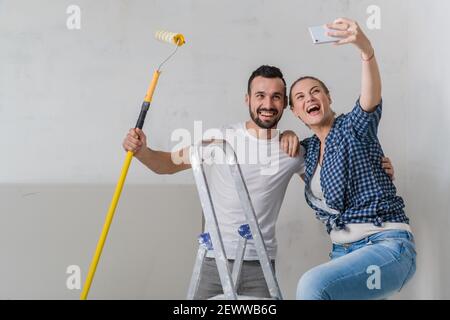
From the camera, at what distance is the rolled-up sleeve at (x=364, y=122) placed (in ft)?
5.37

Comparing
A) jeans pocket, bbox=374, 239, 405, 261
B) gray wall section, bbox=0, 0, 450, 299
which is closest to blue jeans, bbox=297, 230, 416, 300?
jeans pocket, bbox=374, 239, 405, 261

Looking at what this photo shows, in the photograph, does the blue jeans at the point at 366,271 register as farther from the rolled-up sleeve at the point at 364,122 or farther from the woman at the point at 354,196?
the rolled-up sleeve at the point at 364,122

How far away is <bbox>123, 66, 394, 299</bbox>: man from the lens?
186 cm

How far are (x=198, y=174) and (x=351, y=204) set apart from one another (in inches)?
23.3

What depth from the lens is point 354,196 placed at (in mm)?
1710

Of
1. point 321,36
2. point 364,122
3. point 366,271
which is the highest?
point 321,36

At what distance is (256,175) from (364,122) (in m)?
0.44

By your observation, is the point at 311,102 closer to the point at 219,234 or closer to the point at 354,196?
the point at 354,196

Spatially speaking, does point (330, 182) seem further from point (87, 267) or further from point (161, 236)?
point (87, 267)

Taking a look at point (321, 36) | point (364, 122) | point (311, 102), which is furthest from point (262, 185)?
point (321, 36)

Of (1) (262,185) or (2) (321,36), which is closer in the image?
(2) (321,36)

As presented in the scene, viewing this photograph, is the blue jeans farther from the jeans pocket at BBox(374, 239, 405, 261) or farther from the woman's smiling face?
the woman's smiling face

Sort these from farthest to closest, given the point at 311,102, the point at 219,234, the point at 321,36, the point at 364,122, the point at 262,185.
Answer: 1. the point at 262,185
2. the point at 311,102
3. the point at 364,122
4. the point at 321,36
5. the point at 219,234

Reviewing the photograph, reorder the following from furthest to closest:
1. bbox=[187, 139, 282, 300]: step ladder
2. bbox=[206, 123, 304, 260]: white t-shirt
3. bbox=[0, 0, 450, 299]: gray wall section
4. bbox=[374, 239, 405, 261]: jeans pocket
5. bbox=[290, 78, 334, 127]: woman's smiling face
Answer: bbox=[0, 0, 450, 299]: gray wall section → bbox=[206, 123, 304, 260]: white t-shirt → bbox=[290, 78, 334, 127]: woman's smiling face → bbox=[374, 239, 405, 261]: jeans pocket → bbox=[187, 139, 282, 300]: step ladder
